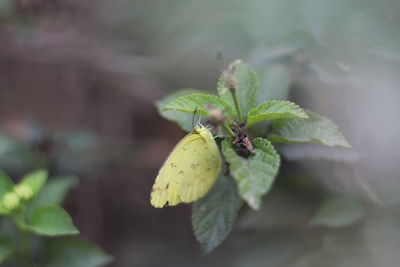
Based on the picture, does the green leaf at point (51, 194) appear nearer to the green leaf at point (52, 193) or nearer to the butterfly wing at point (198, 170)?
the green leaf at point (52, 193)

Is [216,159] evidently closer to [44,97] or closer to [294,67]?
[294,67]

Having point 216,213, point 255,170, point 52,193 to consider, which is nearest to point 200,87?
point 52,193

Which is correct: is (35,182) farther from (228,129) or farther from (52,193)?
(228,129)

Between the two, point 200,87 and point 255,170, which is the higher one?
point 255,170

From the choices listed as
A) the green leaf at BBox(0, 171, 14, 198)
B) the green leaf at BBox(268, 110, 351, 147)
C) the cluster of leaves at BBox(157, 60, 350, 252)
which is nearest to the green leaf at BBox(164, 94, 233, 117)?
the cluster of leaves at BBox(157, 60, 350, 252)

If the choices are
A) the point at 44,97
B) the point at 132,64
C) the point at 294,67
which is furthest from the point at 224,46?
the point at 44,97

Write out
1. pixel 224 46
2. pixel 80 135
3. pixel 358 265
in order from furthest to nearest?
pixel 80 135, pixel 224 46, pixel 358 265

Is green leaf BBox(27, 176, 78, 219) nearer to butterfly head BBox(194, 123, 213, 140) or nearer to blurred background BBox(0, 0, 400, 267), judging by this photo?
blurred background BBox(0, 0, 400, 267)
